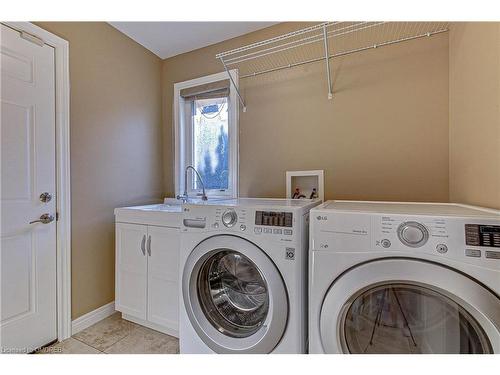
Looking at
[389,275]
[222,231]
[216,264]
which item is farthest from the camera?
[216,264]

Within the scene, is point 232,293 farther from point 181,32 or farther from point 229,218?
point 181,32

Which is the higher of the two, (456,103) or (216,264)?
(456,103)

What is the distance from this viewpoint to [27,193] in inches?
52.6

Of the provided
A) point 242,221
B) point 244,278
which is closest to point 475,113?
point 242,221

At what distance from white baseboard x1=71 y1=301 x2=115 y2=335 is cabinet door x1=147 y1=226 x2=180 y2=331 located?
473 mm

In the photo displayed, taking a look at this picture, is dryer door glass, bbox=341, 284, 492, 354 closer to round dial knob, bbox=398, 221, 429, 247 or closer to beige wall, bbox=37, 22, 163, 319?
round dial knob, bbox=398, 221, 429, 247

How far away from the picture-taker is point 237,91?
1.92 m

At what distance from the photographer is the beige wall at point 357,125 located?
139 cm

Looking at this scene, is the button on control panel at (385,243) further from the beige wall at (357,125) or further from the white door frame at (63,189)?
the white door frame at (63,189)

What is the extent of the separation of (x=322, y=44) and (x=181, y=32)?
117 centimetres

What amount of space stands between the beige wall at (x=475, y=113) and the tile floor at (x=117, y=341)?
73.9 inches

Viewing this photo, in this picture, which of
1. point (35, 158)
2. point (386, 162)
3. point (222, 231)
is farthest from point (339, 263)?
point (35, 158)
